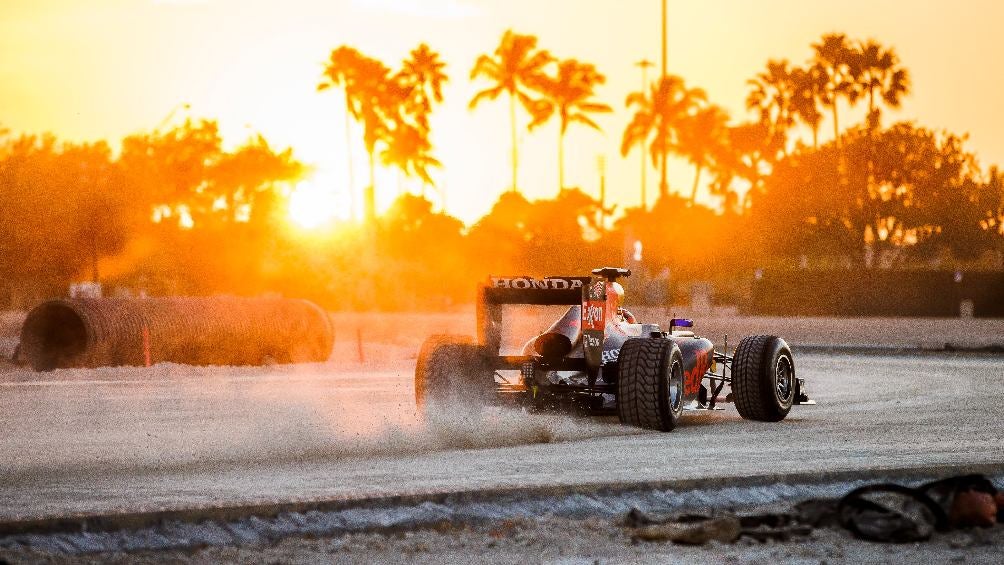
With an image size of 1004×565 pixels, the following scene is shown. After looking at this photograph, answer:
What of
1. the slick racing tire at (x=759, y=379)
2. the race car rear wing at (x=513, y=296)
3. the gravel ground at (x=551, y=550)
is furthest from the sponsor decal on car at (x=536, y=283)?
the gravel ground at (x=551, y=550)

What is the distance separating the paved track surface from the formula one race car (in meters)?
0.29

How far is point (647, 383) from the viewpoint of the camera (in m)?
15.5

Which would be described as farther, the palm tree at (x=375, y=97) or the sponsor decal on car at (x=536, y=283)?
the palm tree at (x=375, y=97)

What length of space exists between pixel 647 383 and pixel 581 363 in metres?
1.01

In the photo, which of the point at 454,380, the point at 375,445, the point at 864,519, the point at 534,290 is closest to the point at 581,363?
the point at 534,290

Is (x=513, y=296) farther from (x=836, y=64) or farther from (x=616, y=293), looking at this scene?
(x=836, y=64)

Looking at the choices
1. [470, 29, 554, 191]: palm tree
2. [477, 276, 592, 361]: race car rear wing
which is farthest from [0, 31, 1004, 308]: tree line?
[477, 276, 592, 361]: race car rear wing

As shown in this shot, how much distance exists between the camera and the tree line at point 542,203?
232ft

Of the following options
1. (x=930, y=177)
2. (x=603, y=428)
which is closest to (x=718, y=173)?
(x=930, y=177)

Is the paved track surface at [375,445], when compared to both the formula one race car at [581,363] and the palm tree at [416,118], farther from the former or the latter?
the palm tree at [416,118]

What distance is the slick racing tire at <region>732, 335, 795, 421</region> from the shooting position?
56.8 ft

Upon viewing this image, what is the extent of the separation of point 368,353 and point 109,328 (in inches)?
333

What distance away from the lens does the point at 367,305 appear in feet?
282

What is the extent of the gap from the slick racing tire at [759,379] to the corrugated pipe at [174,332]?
16690 millimetres
